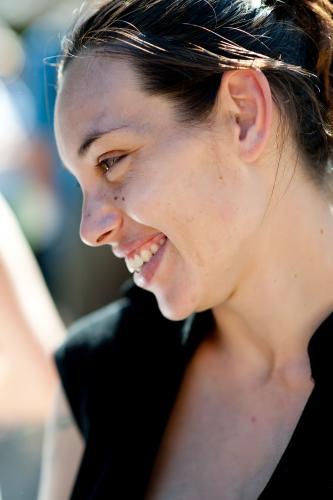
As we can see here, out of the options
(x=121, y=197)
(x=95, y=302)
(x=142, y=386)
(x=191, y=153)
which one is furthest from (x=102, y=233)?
(x=95, y=302)

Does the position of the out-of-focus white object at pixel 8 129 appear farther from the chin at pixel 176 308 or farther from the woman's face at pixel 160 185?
the chin at pixel 176 308

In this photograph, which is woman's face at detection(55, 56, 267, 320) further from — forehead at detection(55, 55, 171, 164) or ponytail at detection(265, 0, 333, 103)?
ponytail at detection(265, 0, 333, 103)

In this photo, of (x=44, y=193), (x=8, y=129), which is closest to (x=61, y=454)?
(x=8, y=129)

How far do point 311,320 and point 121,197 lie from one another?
1.46 ft

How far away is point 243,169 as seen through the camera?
5.47 ft

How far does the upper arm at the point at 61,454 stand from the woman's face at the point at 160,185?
0.43 meters

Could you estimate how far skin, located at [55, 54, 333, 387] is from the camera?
165cm

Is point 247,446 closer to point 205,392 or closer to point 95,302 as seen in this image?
point 205,392

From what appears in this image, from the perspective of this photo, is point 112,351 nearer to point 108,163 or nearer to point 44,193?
point 108,163

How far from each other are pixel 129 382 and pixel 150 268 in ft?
1.03

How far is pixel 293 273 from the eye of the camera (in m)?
1.72

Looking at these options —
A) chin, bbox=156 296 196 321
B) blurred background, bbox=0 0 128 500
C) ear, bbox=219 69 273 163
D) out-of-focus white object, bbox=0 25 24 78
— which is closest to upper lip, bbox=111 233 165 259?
chin, bbox=156 296 196 321

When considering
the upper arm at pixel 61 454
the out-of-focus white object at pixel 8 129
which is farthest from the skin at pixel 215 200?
the out-of-focus white object at pixel 8 129

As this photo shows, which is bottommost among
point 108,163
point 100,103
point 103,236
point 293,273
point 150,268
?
point 293,273
